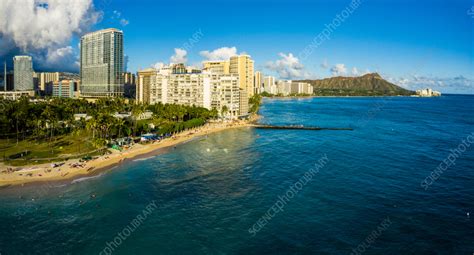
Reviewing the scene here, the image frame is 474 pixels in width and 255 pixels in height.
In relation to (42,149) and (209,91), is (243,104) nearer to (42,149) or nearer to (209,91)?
(209,91)

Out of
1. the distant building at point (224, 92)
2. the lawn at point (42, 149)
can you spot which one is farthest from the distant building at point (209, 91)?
the lawn at point (42, 149)


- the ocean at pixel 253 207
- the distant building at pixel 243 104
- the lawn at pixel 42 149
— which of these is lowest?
the ocean at pixel 253 207

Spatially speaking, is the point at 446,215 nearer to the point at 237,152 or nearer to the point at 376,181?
the point at 376,181

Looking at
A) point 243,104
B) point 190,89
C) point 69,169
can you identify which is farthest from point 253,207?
point 243,104

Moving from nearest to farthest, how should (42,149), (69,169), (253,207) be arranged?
(253,207), (69,169), (42,149)

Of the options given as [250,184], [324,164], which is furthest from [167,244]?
[324,164]

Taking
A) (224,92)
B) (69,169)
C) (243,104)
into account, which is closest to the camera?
(69,169)

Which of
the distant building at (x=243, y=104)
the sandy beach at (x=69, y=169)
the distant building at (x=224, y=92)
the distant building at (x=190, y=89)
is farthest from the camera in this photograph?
the distant building at (x=243, y=104)

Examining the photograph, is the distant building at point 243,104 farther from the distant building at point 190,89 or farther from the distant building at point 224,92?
the distant building at point 190,89

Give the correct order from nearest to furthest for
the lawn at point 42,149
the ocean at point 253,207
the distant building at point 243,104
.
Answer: the ocean at point 253,207
the lawn at point 42,149
the distant building at point 243,104
